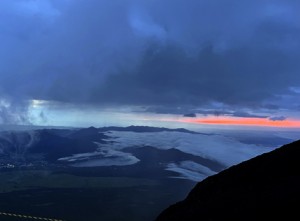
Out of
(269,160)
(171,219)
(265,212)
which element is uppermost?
(269,160)

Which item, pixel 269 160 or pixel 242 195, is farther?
pixel 269 160

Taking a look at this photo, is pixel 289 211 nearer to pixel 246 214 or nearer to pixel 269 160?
pixel 246 214

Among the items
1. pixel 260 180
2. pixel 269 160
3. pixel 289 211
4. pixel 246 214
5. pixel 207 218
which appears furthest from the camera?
pixel 269 160

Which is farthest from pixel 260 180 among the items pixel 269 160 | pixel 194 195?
pixel 194 195

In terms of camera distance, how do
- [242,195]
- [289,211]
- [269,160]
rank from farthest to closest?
[269,160] < [242,195] < [289,211]

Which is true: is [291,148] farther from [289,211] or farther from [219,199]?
[289,211]

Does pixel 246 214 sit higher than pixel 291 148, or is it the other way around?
pixel 291 148
